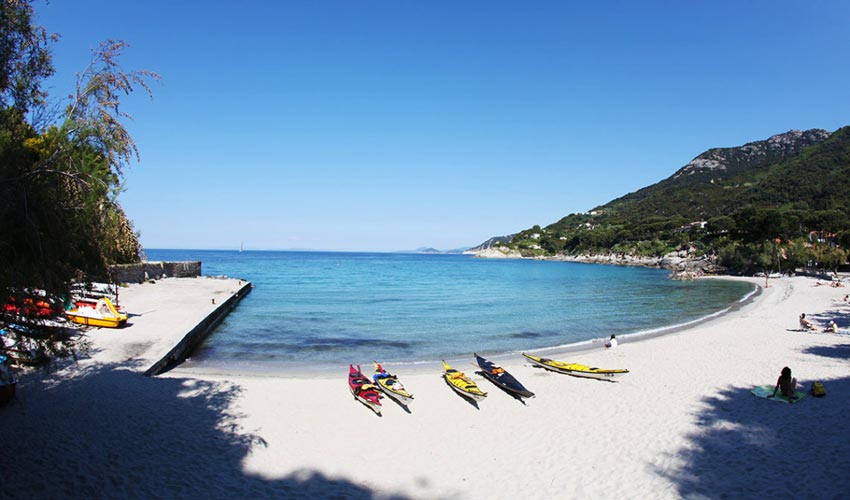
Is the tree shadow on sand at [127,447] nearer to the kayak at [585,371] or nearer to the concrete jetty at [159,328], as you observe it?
the concrete jetty at [159,328]

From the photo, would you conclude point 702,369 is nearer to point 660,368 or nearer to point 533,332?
point 660,368

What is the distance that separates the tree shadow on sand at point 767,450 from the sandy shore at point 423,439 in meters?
0.04

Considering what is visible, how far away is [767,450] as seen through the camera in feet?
28.0

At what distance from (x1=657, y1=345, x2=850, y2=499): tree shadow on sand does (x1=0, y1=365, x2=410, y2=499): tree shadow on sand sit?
5.77 metres

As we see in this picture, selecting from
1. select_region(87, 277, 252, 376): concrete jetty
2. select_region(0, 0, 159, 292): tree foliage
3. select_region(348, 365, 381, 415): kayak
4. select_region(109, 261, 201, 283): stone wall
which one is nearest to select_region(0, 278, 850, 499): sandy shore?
select_region(348, 365, 381, 415): kayak

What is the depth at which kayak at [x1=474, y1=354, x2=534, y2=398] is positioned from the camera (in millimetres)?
12438

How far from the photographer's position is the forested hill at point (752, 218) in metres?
74.4

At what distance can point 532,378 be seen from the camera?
14555 mm

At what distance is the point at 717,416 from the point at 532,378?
5255mm

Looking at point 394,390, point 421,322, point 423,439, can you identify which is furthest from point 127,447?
point 421,322

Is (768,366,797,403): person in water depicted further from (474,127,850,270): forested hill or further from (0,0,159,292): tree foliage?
(474,127,850,270): forested hill

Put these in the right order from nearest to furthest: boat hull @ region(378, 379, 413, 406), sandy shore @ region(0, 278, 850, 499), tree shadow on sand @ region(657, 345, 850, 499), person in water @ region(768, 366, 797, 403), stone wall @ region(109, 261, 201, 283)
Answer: tree shadow on sand @ region(657, 345, 850, 499) < sandy shore @ region(0, 278, 850, 499) < person in water @ region(768, 366, 797, 403) < boat hull @ region(378, 379, 413, 406) < stone wall @ region(109, 261, 201, 283)

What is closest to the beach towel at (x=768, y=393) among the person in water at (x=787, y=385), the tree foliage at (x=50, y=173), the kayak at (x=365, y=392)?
the person in water at (x=787, y=385)

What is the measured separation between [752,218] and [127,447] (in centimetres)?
9674
